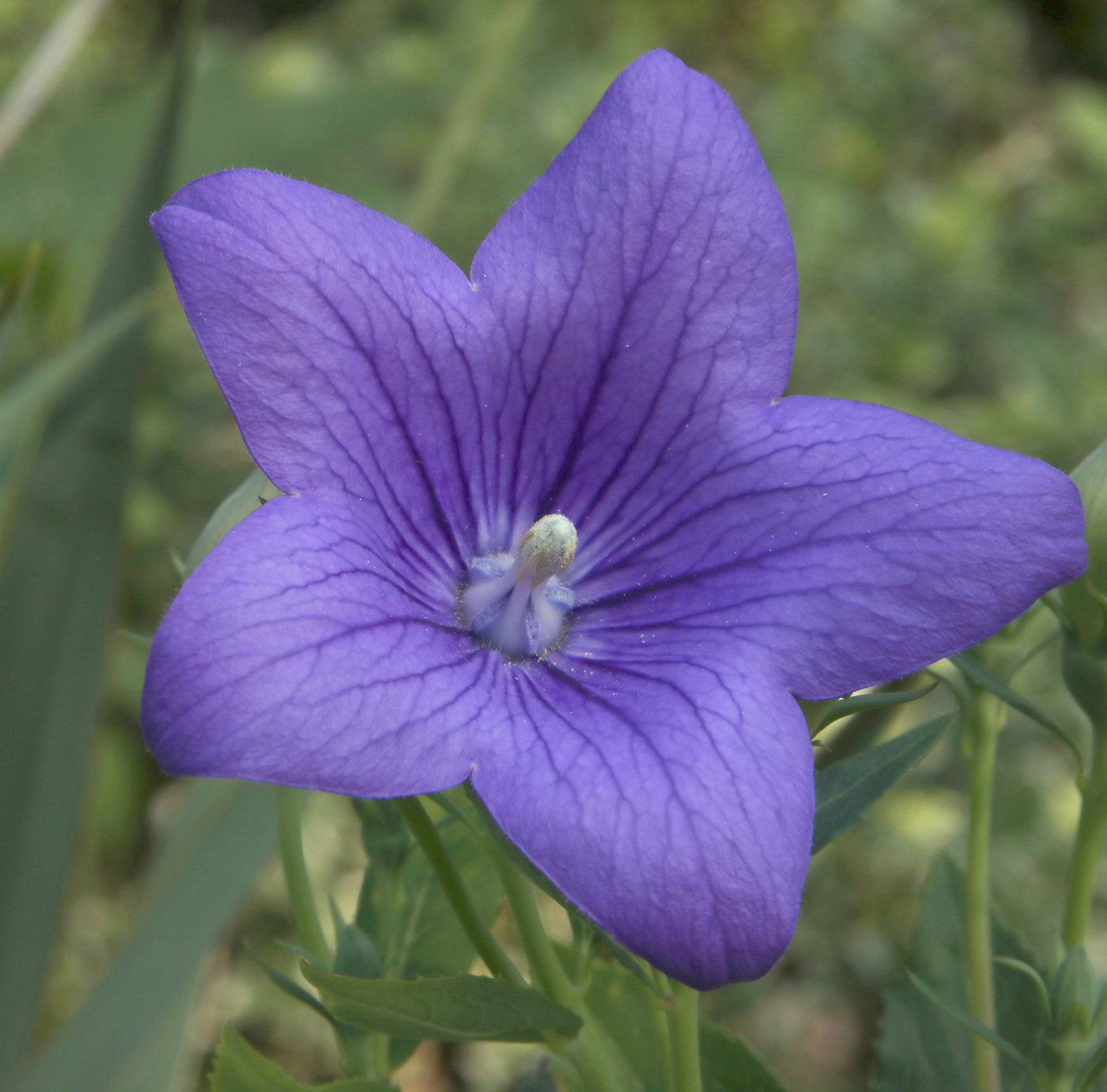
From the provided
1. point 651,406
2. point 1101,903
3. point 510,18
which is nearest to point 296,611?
point 651,406

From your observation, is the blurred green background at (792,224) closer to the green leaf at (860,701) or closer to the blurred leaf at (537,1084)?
the blurred leaf at (537,1084)

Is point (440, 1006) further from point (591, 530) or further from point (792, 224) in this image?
point (792, 224)

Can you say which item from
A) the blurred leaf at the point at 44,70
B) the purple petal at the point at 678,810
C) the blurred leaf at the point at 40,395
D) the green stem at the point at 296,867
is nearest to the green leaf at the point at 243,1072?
the green stem at the point at 296,867

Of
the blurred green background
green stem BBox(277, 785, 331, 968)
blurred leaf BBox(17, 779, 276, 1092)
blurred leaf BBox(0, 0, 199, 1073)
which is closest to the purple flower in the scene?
green stem BBox(277, 785, 331, 968)

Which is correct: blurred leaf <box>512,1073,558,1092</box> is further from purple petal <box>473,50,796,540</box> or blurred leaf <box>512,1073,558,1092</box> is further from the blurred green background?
the blurred green background

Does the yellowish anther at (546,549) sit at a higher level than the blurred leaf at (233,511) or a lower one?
lower
